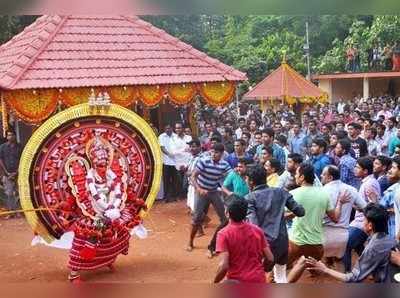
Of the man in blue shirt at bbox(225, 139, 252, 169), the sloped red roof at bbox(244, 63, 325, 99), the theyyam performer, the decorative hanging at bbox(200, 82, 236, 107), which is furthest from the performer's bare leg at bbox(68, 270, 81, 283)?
the sloped red roof at bbox(244, 63, 325, 99)

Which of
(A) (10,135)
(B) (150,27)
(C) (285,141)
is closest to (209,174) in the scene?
(C) (285,141)

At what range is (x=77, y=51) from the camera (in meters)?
9.34

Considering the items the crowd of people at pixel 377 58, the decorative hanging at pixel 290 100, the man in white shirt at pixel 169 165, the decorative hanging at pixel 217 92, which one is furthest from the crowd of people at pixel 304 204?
the crowd of people at pixel 377 58

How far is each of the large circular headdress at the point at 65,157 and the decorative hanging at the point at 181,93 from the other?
3877 mm

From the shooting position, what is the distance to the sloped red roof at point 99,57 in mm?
8672

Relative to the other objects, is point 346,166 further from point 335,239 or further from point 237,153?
point 237,153

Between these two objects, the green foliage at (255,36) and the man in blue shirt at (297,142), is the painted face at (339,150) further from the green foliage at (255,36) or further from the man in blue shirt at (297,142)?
the green foliage at (255,36)

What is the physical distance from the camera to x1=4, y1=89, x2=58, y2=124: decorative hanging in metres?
8.26

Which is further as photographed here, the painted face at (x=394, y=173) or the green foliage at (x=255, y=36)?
the green foliage at (x=255, y=36)

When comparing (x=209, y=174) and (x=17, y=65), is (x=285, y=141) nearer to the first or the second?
(x=209, y=174)

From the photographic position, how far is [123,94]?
898cm

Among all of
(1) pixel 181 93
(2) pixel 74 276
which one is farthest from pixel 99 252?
(1) pixel 181 93

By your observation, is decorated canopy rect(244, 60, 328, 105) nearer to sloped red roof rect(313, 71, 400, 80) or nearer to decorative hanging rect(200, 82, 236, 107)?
decorative hanging rect(200, 82, 236, 107)

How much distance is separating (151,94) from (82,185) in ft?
14.0
